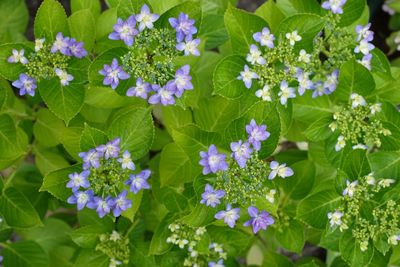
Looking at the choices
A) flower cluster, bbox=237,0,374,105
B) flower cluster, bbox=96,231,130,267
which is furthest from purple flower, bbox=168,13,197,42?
flower cluster, bbox=96,231,130,267

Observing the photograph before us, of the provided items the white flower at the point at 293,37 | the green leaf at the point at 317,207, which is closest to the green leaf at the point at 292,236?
the green leaf at the point at 317,207

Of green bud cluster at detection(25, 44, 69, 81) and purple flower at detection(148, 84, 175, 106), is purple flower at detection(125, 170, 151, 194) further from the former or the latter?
green bud cluster at detection(25, 44, 69, 81)

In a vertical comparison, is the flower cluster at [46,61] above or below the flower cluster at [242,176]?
above

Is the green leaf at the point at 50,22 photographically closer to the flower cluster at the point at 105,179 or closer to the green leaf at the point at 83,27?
the green leaf at the point at 83,27

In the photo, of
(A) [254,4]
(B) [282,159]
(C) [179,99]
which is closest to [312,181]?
(B) [282,159]

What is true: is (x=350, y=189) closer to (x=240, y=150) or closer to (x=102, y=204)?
(x=240, y=150)

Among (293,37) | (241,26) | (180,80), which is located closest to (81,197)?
(180,80)

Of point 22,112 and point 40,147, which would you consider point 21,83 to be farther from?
point 40,147
